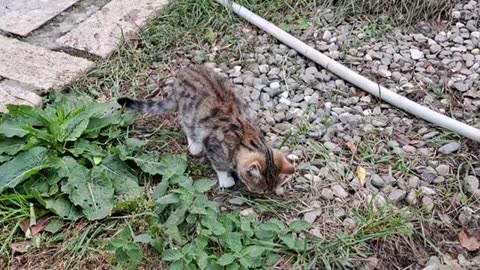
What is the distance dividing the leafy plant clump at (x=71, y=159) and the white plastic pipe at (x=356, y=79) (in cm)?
116

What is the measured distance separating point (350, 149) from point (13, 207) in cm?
166

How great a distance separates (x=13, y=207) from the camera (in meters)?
3.08

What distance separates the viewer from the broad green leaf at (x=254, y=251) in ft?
9.00

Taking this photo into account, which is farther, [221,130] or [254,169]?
[221,130]

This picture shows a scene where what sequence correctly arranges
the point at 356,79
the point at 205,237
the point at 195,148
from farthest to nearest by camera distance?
the point at 356,79 → the point at 195,148 → the point at 205,237

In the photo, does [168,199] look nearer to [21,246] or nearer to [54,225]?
[54,225]

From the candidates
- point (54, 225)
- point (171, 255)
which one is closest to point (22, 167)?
point (54, 225)

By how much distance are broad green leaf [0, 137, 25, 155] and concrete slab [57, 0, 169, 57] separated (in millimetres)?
945

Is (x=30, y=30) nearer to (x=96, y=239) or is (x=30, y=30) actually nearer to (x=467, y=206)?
(x=96, y=239)

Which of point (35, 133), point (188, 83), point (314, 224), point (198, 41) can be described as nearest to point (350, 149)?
point (314, 224)

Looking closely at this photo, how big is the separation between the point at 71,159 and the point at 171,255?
30.9 inches

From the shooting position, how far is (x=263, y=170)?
3.02 meters

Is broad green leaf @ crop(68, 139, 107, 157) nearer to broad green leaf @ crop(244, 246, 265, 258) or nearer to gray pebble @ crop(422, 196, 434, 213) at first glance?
broad green leaf @ crop(244, 246, 265, 258)

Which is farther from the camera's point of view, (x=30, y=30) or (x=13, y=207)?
(x=30, y=30)
